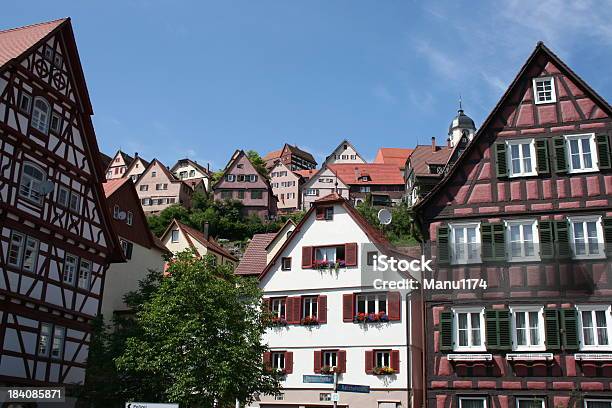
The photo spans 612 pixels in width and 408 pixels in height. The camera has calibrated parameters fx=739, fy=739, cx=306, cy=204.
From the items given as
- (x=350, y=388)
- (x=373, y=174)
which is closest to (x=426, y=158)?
(x=373, y=174)

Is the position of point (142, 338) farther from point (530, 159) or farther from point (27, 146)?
point (530, 159)

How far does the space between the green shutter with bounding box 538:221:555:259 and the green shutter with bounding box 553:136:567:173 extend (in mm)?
2246

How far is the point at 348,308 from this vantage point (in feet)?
114

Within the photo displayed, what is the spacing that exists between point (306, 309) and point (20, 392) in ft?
47.0

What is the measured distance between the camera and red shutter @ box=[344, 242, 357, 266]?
1399 inches

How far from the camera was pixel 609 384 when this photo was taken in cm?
2577

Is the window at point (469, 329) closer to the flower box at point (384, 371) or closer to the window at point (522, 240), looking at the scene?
the window at point (522, 240)

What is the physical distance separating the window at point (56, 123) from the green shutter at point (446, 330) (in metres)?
17.6

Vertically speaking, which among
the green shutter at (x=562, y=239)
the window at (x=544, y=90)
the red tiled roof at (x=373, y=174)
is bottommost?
the green shutter at (x=562, y=239)

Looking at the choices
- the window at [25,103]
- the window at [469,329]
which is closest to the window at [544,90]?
the window at [469,329]

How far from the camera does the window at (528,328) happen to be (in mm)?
27094

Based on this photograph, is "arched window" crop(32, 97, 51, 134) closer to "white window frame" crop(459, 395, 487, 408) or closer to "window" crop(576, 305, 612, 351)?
"white window frame" crop(459, 395, 487, 408)

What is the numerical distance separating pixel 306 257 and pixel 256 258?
292 inches

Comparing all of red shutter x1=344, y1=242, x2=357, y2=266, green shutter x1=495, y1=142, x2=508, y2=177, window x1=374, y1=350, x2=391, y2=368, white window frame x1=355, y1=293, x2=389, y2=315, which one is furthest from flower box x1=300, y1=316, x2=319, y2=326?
green shutter x1=495, y1=142, x2=508, y2=177
